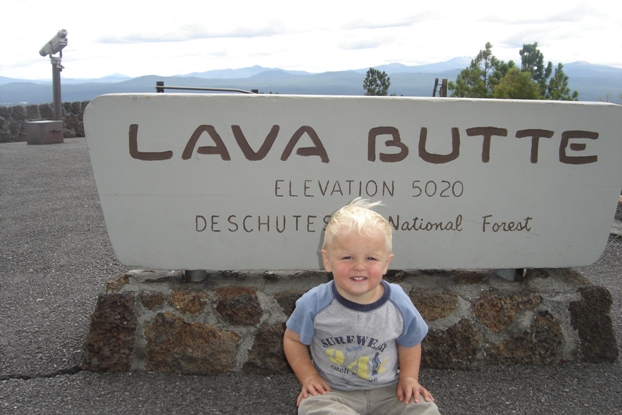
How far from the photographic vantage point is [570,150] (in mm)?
2506

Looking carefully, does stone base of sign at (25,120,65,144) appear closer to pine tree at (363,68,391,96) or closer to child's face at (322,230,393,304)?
child's face at (322,230,393,304)

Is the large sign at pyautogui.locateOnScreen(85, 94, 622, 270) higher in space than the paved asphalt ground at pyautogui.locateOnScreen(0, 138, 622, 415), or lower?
higher

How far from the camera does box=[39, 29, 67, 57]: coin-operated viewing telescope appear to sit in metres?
13.2

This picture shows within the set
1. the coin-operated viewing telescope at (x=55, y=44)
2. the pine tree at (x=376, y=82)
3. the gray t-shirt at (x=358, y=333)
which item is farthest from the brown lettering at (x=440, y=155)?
the pine tree at (x=376, y=82)

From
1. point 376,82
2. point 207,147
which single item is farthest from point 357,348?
point 376,82

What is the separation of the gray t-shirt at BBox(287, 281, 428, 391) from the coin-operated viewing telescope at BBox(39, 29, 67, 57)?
13.4m

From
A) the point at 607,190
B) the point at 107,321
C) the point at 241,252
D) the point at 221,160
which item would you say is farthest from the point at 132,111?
the point at 607,190

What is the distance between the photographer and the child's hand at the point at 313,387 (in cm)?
187

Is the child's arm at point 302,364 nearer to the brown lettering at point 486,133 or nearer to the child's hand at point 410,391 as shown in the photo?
the child's hand at point 410,391

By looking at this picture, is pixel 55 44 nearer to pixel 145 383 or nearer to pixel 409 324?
pixel 145 383

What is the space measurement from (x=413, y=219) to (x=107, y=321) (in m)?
1.46

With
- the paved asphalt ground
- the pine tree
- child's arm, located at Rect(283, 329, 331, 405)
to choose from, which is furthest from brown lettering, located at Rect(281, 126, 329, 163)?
the pine tree

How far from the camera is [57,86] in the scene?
12570 mm

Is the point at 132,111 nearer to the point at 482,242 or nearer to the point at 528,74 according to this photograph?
the point at 482,242
